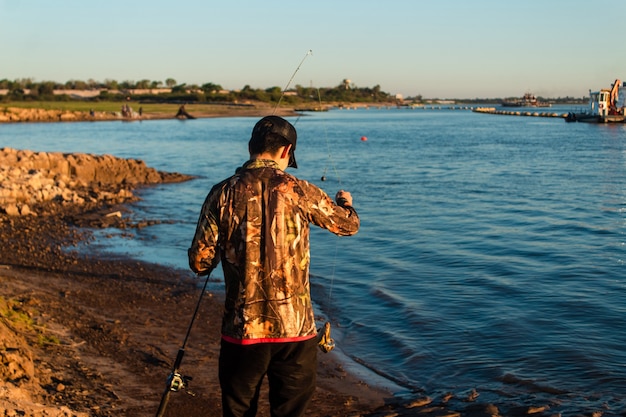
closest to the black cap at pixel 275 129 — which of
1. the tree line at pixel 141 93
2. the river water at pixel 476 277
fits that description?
the river water at pixel 476 277

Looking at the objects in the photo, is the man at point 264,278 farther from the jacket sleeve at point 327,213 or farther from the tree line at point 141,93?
the tree line at point 141,93

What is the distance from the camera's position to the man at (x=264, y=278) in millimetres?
3590

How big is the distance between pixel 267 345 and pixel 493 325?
20.8 feet

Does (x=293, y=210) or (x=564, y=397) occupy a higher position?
(x=293, y=210)

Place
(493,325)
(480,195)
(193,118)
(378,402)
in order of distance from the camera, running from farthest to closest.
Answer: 1. (193,118)
2. (480,195)
3. (493,325)
4. (378,402)

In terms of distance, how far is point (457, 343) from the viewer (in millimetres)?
8672

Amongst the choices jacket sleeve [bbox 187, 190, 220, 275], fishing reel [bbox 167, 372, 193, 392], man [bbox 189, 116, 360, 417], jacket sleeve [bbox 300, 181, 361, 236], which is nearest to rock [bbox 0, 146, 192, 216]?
fishing reel [bbox 167, 372, 193, 392]

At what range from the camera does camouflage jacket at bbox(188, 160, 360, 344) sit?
359 cm

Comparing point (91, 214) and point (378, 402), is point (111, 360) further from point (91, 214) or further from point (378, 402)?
point (91, 214)

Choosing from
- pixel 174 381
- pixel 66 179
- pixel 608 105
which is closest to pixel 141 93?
pixel 608 105

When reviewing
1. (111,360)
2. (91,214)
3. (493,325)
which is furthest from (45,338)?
(91,214)

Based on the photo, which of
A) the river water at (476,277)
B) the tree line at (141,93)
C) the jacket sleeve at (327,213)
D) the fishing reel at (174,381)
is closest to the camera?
the jacket sleeve at (327,213)

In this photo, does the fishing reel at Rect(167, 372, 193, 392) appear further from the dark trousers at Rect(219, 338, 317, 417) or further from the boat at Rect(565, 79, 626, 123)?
the boat at Rect(565, 79, 626, 123)

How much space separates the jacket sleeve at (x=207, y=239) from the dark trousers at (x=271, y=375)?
1.40 ft
